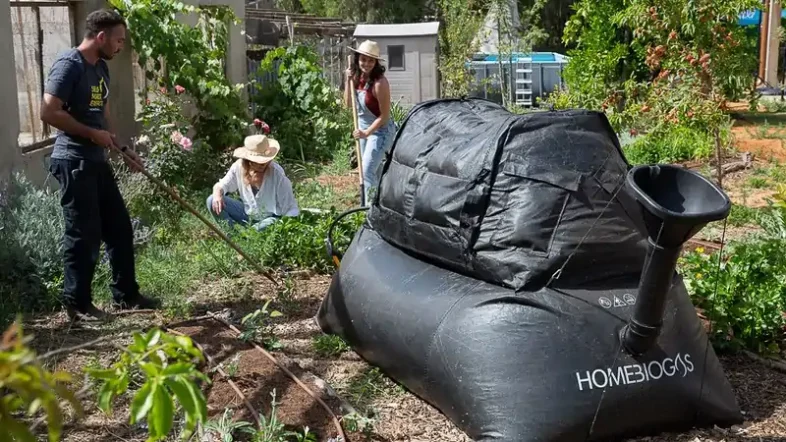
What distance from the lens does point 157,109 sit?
868cm

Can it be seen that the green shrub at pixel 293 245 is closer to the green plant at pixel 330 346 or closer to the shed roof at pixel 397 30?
the green plant at pixel 330 346

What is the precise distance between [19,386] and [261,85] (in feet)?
37.6

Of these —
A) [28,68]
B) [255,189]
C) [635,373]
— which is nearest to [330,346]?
[635,373]

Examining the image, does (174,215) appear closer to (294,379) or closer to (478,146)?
(294,379)

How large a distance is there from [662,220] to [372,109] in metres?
4.92

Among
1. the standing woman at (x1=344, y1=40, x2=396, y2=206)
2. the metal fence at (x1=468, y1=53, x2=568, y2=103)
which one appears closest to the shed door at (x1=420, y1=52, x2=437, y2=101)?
the metal fence at (x1=468, y1=53, x2=568, y2=103)

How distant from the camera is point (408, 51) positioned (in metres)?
15.8

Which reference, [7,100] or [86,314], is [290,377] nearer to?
[86,314]

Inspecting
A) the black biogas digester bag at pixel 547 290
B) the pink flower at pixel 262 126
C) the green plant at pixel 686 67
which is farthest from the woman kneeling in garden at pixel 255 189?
the green plant at pixel 686 67

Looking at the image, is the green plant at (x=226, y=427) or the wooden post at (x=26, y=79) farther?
the wooden post at (x=26, y=79)

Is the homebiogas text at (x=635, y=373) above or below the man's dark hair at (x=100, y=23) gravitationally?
below

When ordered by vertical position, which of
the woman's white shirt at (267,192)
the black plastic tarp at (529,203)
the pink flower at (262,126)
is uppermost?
the black plastic tarp at (529,203)

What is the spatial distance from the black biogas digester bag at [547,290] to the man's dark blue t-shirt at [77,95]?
6.50 feet

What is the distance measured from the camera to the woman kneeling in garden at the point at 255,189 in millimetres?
6832
